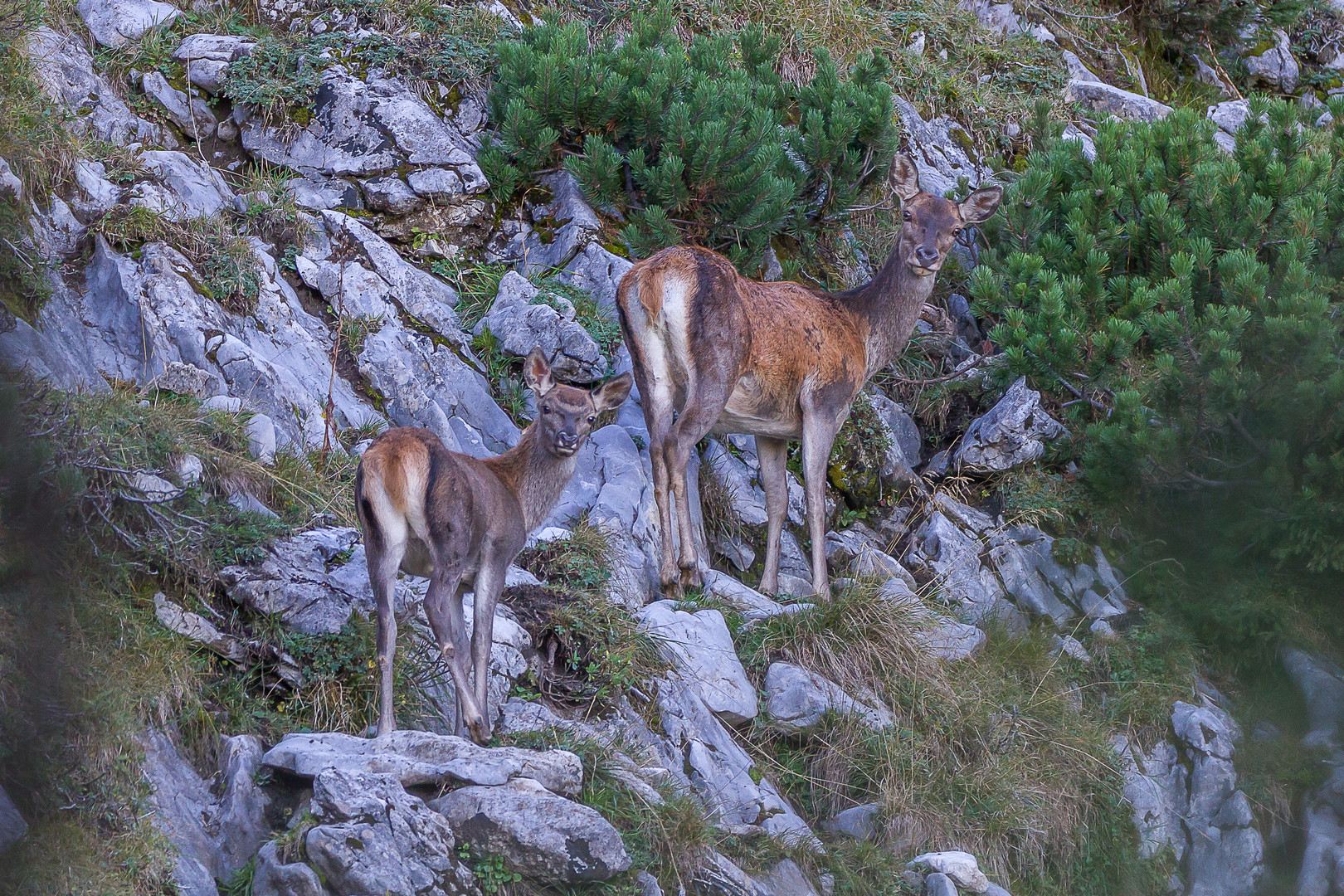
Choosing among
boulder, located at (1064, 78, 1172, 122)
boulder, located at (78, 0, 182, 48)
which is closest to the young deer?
boulder, located at (78, 0, 182, 48)

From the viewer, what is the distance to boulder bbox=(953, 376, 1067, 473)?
9.97 meters

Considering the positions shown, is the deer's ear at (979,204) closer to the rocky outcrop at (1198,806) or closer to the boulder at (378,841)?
the rocky outcrop at (1198,806)

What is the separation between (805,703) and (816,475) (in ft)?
6.48

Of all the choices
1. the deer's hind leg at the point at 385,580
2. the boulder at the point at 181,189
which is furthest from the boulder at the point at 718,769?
the boulder at the point at 181,189

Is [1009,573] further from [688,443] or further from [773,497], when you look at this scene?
[688,443]

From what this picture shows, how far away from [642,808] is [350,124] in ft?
22.2

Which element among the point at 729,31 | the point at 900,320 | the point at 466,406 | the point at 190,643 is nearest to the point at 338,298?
the point at 466,406

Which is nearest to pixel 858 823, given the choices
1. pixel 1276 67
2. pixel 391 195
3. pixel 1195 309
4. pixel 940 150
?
pixel 1195 309

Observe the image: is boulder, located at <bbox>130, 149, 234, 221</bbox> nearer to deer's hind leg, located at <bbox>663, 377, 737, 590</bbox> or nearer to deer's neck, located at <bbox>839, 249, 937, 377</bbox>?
deer's hind leg, located at <bbox>663, 377, 737, 590</bbox>

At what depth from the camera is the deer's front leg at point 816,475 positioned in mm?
8656

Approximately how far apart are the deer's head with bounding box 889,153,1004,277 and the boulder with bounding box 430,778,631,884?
553 centimetres

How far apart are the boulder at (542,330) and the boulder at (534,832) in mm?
4467

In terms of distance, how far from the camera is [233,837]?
4.96 meters

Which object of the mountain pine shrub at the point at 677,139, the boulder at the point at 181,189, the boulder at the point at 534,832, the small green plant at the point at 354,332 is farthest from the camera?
the mountain pine shrub at the point at 677,139
